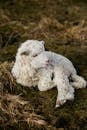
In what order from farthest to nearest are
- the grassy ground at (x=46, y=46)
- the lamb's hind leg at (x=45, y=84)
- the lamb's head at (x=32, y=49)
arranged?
the lamb's hind leg at (x=45, y=84), the lamb's head at (x=32, y=49), the grassy ground at (x=46, y=46)

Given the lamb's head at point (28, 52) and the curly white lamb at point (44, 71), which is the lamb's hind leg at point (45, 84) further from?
the lamb's head at point (28, 52)

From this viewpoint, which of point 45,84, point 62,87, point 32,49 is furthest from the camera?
point 45,84

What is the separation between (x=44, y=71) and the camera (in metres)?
5.63

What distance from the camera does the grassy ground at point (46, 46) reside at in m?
5.29

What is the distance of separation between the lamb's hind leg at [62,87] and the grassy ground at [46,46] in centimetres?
8

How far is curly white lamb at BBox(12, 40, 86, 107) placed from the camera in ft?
17.8

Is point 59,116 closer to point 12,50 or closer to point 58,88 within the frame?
point 58,88

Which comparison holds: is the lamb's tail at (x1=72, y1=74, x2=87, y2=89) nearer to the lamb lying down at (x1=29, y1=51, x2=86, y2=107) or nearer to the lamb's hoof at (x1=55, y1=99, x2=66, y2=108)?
the lamb lying down at (x1=29, y1=51, x2=86, y2=107)

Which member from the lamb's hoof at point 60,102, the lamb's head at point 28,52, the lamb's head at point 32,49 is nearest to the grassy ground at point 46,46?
the lamb's hoof at point 60,102

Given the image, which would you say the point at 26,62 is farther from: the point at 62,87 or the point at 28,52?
the point at 62,87

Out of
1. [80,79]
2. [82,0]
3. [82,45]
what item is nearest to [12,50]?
[82,45]

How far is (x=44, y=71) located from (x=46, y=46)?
4.59 ft

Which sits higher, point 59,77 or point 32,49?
point 32,49

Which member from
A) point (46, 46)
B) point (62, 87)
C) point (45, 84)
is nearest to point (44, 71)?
point (45, 84)
